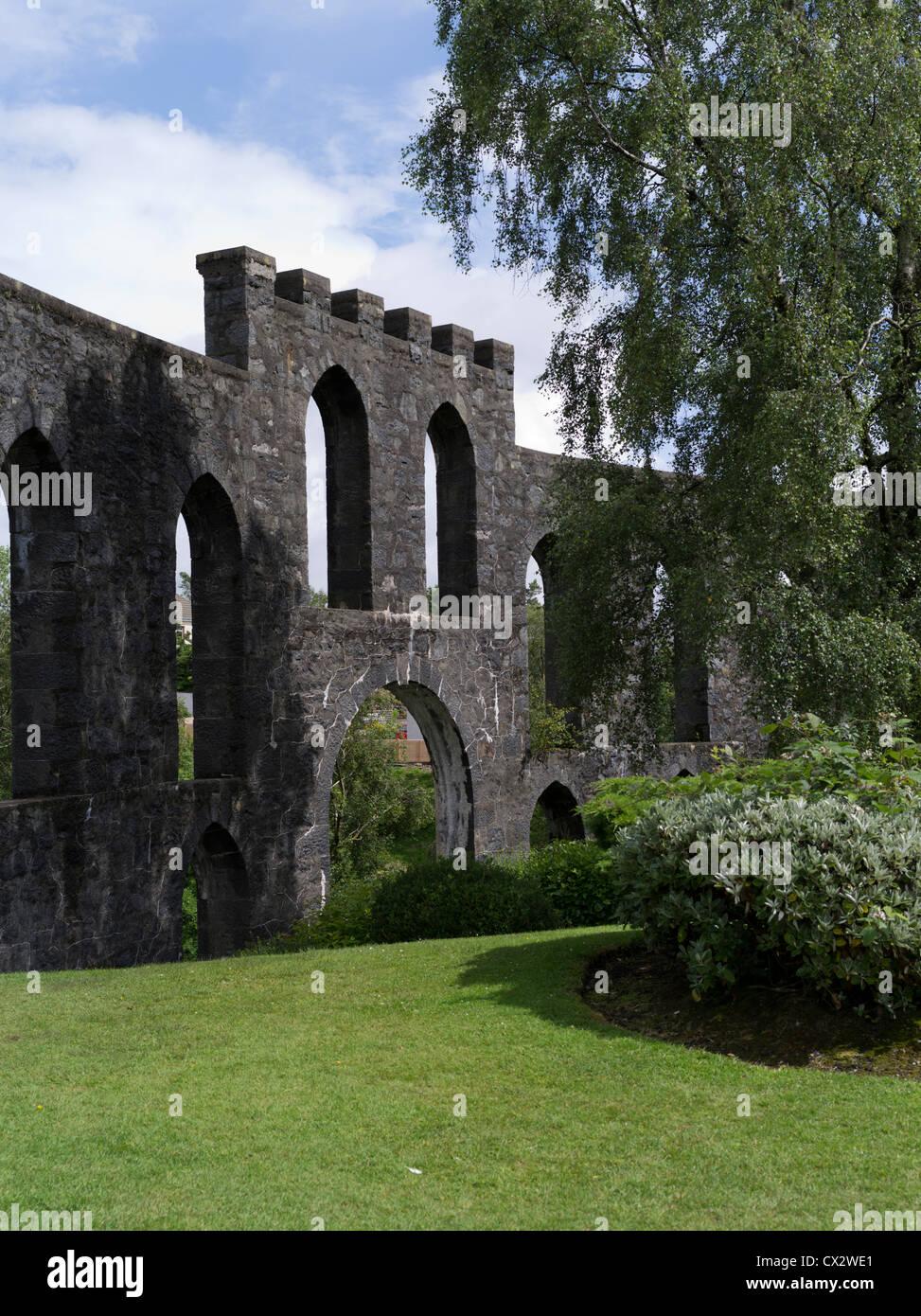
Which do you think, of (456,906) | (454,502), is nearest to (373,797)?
(454,502)

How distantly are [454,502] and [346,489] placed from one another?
2.46 meters

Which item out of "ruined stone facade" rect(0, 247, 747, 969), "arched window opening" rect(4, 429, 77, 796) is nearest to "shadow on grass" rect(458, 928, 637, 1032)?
"ruined stone facade" rect(0, 247, 747, 969)

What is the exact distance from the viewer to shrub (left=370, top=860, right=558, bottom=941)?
1159cm

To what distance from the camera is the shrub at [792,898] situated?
656 centimetres

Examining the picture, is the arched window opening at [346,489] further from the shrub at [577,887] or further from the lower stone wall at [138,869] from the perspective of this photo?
the shrub at [577,887]

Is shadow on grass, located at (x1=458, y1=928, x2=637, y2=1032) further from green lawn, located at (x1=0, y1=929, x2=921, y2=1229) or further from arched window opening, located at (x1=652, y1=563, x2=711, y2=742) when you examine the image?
arched window opening, located at (x1=652, y1=563, x2=711, y2=742)

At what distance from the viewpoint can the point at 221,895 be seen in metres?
13.7

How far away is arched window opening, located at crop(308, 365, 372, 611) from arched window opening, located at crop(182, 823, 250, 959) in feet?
10.9

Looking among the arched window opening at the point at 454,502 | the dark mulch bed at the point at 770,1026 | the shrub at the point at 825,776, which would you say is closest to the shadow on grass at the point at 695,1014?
the dark mulch bed at the point at 770,1026

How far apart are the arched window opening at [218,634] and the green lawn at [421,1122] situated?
5605 mm

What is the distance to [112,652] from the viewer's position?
38.1 feet
